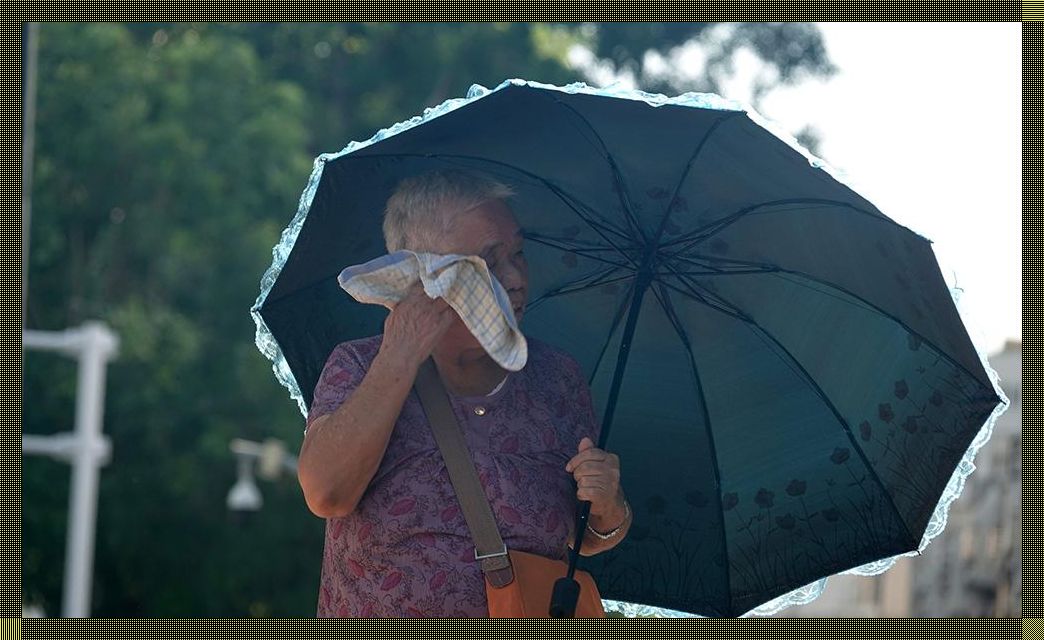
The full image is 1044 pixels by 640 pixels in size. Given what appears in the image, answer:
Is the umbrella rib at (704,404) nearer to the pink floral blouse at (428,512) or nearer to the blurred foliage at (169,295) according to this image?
the pink floral blouse at (428,512)

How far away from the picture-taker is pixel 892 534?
11.5ft

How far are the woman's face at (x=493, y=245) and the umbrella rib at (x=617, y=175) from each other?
0.33 m

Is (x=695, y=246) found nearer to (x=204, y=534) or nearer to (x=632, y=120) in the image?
(x=632, y=120)

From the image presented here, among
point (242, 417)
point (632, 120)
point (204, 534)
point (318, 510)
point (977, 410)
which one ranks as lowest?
point (318, 510)

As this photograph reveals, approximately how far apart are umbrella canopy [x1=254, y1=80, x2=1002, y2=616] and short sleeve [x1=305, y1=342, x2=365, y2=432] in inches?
22.4

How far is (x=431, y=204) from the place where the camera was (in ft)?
10.1

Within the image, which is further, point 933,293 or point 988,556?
point 988,556

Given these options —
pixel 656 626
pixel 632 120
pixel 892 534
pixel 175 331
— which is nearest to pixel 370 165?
pixel 632 120

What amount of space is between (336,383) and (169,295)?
55.5 ft

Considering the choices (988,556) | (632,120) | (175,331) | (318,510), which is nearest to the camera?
(318,510)

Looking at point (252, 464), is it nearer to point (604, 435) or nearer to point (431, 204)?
point (604, 435)

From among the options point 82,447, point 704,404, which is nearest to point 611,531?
point 704,404

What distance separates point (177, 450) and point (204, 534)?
1.04 m

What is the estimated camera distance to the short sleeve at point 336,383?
112 inches
